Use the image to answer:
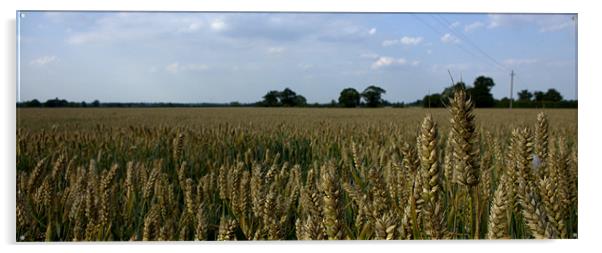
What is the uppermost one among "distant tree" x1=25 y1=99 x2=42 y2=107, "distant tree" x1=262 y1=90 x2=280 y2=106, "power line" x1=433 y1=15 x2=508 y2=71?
"power line" x1=433 y1=15 x2=508 y2=71

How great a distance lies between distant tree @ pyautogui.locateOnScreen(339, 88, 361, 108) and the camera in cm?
246

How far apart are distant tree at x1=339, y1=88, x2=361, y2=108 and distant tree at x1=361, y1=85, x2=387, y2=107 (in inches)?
1.4

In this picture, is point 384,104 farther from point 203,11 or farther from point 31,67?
point 31,67

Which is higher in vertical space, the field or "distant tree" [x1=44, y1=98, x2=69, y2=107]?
"distant tree" [x1=44, y1=98, x2=69, y2=107]

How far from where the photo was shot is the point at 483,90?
2453 mm

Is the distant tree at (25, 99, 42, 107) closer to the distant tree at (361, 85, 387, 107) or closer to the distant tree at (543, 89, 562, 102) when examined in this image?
the distant tree at (361, 85, 387, 107)

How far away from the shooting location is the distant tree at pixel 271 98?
8.01 feet

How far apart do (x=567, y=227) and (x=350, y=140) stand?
100 centimetres

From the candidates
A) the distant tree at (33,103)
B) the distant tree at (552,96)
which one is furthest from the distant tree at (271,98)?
the distant tree at (552,96)

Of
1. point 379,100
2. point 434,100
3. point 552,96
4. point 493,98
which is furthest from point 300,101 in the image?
point 552,96

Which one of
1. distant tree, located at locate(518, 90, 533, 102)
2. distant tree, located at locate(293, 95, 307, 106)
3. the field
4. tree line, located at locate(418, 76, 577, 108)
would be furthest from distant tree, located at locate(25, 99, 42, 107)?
distant tree, located at locate(518, 90, 533, 102)

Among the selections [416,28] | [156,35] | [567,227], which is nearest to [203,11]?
[156,35]

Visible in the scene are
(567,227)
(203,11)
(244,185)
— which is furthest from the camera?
(203,11)

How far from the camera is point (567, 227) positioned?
7.61ft
